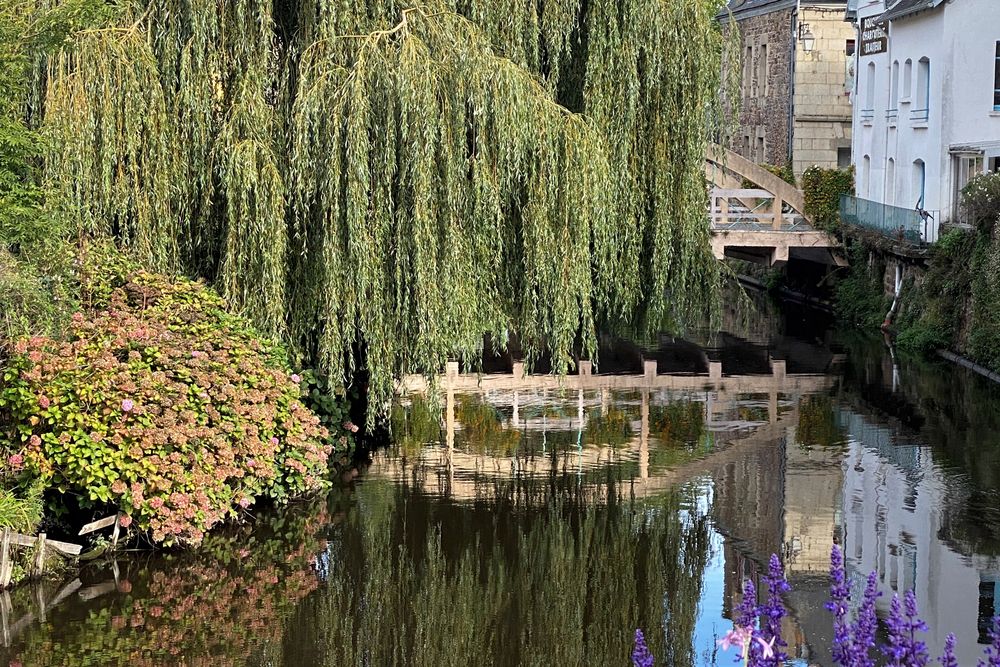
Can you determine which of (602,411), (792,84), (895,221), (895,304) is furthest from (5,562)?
(792,84)

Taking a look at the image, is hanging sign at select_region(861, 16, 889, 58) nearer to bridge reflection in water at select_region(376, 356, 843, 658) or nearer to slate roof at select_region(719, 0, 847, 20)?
slate roof at select_region(719, 0, 847, 20)

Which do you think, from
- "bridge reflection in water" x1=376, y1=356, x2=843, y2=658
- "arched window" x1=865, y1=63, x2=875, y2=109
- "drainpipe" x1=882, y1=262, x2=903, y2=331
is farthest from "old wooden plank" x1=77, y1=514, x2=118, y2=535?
"arched window" x1=865, y1=63, x2=875, y2=109

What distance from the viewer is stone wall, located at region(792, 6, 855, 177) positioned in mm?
43938

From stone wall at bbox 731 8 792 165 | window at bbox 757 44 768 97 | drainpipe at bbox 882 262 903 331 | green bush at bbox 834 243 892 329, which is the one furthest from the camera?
window at bbox 757 44 768 97

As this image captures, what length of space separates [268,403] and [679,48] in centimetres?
717

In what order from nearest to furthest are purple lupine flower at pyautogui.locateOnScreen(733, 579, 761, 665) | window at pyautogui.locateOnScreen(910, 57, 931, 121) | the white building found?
purple lupine flower at pyautogui.locateOnScreen(733, 579, 761, 665)
the white building
window at pyautogui.locateOnScreen(910, 57, 931, 121)

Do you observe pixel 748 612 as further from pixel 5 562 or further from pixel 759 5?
pixel 759 5

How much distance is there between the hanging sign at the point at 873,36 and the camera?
36281 mm

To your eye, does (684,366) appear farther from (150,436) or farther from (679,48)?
(150,436)

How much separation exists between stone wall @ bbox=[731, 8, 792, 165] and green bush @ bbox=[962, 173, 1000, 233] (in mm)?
18200

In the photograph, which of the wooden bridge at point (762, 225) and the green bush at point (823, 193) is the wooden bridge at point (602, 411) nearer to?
the wooden bridge at point (762, 225)

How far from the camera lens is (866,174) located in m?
38.3

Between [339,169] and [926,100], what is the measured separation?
72.7 feet

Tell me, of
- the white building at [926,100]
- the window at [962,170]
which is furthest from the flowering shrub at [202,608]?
the window at [962,170]
